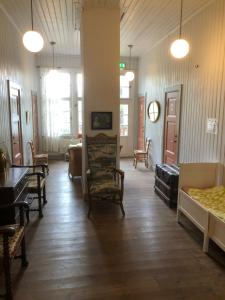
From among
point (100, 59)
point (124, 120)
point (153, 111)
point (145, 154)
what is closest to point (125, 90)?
point (124, 120)

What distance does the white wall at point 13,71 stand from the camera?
3807 mm

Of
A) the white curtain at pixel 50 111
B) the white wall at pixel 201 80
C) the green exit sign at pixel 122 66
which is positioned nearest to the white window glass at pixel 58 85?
the white curtain at pixel 50 111

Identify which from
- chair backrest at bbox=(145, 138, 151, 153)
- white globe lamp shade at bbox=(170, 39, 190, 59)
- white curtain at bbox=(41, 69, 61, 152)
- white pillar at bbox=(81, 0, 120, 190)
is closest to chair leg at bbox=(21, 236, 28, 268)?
white pillar at bbox=(81, 0, 120, 190)

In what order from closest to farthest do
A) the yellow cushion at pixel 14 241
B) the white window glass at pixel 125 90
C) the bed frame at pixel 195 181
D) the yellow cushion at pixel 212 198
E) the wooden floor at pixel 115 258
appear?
the yellow cushion at pixel 14 241 < the wooden floor at pixel 115 258 < the yellow cushion at pixel 212 198 < the bed frame at pixel 195 181 < the white window glass at pixel 125 90

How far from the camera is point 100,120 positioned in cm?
416

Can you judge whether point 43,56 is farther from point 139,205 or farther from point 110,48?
point 139,205

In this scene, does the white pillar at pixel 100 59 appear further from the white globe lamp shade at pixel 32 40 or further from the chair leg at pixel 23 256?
the chair leg at pixel 23 256

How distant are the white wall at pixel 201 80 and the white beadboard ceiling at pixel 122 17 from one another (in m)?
0.30

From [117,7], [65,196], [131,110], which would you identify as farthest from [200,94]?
[131,110]

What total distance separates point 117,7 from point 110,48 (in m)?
0.63

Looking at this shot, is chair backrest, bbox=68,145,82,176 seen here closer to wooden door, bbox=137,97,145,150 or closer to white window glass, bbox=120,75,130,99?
wooden door, bbox=137,97,145,150

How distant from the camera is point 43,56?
7.28 m

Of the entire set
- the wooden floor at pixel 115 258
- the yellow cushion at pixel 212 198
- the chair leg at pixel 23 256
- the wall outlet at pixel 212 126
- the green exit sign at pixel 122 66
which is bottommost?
the wooden floor at pixel 115 258

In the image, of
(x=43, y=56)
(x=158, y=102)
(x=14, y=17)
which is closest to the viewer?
(x=14, y=17)
